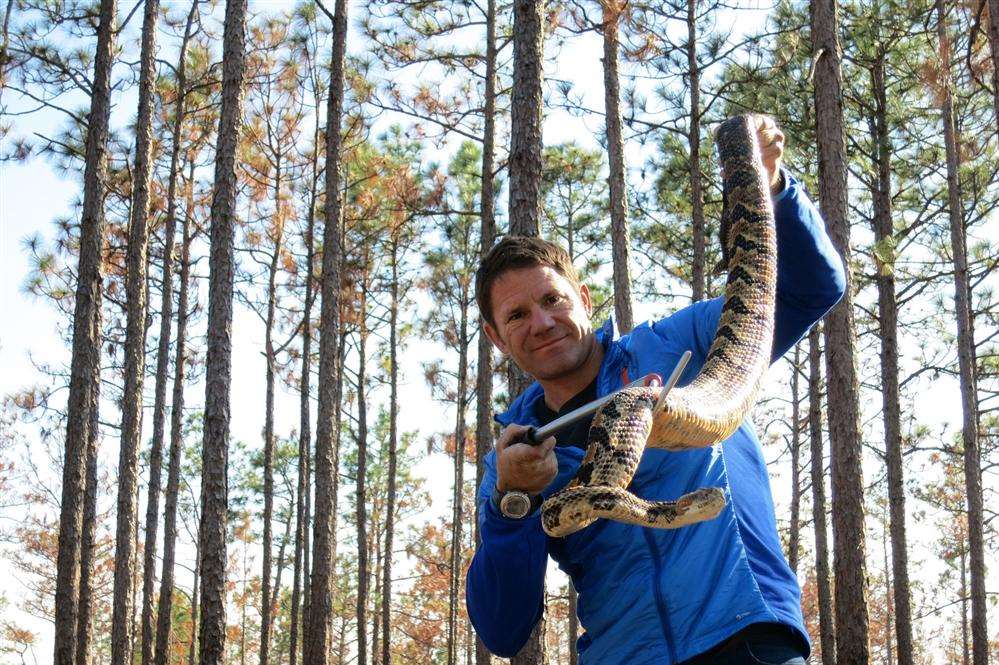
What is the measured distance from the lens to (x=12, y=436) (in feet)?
104

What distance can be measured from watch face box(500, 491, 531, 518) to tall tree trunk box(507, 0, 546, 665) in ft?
20.0

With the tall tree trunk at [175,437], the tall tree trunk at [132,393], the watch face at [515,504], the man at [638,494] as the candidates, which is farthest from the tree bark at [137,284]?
the watch face at [515,504]

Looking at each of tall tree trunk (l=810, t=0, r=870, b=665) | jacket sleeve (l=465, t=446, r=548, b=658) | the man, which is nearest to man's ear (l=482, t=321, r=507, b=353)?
the man

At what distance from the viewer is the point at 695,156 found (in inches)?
604

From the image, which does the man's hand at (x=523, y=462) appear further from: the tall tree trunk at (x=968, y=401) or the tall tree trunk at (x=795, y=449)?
the tall tree trunk at (x=795, y=449)

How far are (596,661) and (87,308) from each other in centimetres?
1340

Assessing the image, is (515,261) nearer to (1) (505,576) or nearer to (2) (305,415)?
(1) (505,576)

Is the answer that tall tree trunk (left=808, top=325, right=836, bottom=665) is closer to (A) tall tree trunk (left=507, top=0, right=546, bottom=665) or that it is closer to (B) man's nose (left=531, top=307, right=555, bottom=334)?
(A) tall tree trunk (left=507, top=0, right=546, bottom=665)

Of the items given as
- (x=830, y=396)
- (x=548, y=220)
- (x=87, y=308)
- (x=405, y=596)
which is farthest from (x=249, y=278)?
(x=405, y=596)

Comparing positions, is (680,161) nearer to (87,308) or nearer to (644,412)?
(87,308)

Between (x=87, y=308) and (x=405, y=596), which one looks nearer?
(x=87, y=308)

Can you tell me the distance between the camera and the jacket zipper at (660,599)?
2256mm

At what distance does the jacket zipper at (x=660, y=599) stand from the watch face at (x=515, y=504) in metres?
0.31

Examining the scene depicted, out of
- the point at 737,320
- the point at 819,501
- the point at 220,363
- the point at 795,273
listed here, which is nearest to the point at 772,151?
the point at 795,273
